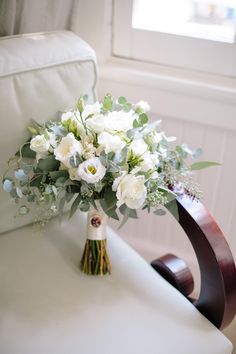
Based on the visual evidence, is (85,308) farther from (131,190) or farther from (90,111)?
(90,111)

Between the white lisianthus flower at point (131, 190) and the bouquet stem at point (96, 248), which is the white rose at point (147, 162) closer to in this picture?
the white lisianthus flower at point (131, 190)

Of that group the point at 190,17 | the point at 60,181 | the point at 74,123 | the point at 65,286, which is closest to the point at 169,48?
the point at 190,17

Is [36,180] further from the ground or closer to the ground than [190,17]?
closer to the ground

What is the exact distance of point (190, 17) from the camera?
1.32 meters

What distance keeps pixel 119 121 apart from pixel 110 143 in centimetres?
8

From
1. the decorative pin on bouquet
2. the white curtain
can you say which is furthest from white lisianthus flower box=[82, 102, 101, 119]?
the white curtain

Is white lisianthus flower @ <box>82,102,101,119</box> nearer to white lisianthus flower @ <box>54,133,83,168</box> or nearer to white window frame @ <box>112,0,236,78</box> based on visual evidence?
white lisianthus flower @ <box>54,133,83,168</box>

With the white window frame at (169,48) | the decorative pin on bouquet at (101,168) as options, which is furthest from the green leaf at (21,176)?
the white window frame at (169,48)

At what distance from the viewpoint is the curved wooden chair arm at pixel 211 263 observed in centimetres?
99

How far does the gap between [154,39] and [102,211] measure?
0.57 meters

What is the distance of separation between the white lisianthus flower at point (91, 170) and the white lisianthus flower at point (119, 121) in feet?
0.30

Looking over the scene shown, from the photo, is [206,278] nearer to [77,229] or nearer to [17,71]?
[77,229]

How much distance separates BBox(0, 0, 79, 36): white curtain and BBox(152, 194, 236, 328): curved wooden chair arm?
0.58 meters

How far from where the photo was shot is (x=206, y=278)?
103 centimetres
